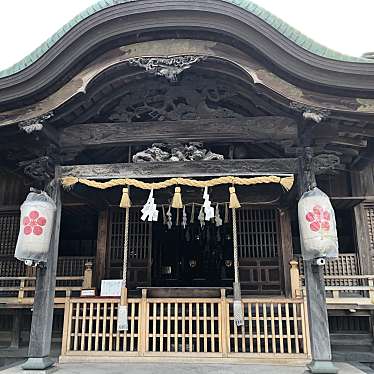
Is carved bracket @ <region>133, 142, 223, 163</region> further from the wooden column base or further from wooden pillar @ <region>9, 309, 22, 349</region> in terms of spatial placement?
wooden pillar @ <region>9, 309, 22, 349</region>

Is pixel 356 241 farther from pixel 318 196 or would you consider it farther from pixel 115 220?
pixel 115 220

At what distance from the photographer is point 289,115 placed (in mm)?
6309

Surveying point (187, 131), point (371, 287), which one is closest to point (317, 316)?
point (371, 287)

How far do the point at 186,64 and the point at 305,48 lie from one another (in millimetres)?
1855

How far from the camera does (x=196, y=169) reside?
643cm

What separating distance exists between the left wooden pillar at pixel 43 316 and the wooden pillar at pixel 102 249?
3174mm

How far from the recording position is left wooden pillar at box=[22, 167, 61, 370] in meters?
5.92

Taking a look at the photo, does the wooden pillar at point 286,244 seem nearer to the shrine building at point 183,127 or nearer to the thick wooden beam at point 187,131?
the shrine building at point 183,127

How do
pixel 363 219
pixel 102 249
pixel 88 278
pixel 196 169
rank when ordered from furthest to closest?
pixel 102 249
pixel 88 278
pixel 363 219
pixel 196 169

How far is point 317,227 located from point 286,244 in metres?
3.68

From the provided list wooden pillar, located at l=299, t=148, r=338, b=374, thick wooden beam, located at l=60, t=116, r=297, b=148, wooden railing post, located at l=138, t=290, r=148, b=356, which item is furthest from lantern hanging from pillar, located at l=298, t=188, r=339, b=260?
wooden railing post, located at l=138, t=290, r=148, b=356

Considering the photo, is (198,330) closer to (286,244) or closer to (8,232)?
(286,244)

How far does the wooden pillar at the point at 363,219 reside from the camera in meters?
8.55

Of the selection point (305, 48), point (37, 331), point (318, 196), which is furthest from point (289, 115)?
point (37, 331)
